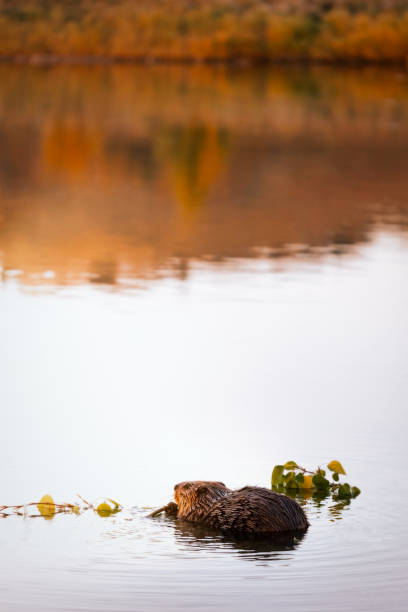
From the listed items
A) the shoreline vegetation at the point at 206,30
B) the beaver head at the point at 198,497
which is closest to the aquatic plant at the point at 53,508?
the beaver head at the point at 198,497

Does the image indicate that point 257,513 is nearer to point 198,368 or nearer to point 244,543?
point 244,543

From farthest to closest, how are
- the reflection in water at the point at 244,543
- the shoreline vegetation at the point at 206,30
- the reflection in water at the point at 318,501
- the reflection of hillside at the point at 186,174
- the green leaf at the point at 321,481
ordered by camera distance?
the shoreline vegetation at the point at 206,30, the reflection of hillside at the point at 186,174, the green leaf at the point at 321,481, the reflection in water at the point at 318,501, the reflection in water at the point at 244,543

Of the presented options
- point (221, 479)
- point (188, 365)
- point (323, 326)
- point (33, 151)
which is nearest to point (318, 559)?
point (221, 479)

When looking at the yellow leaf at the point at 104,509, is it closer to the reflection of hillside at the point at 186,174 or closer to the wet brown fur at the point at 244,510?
the wet brown fur at the point at 244,510

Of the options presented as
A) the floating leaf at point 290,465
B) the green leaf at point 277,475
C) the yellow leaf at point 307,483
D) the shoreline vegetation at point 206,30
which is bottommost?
the yellow leaf at point 307,483

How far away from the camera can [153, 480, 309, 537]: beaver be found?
4617 mm

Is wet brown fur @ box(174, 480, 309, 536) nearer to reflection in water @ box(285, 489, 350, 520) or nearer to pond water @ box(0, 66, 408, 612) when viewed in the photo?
pond water @ box(0, 66, 408, 612)

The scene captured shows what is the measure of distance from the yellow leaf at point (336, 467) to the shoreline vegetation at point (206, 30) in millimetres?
37474

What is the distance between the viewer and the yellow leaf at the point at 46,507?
15.9ft

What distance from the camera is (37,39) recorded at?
44.0 m

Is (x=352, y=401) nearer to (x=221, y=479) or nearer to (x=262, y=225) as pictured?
(x=221, y=479)

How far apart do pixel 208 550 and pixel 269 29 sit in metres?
40.0

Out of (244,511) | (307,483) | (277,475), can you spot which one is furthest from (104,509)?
(307,483)

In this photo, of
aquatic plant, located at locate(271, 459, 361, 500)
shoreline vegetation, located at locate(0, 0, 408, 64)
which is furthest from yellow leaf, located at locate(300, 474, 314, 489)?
shoreline vegetation, located at locate(0, 0, 408, 64)
